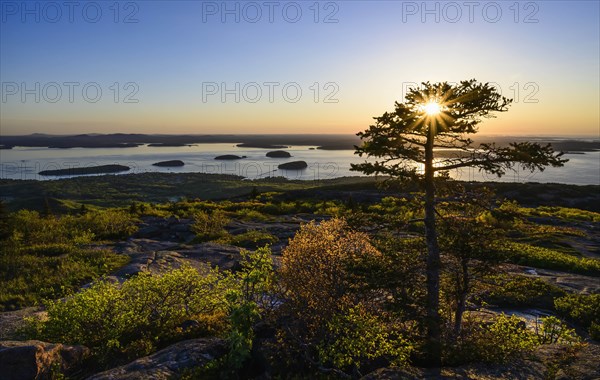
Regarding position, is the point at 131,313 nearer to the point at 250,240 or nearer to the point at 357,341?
the point at 357,341

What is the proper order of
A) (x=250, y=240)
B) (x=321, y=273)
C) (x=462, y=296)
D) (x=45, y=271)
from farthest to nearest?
(x=250, y=240) → (x=45, y=271) → (x=321, y=273) → (x=462, y=296)

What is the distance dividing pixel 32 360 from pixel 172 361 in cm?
258

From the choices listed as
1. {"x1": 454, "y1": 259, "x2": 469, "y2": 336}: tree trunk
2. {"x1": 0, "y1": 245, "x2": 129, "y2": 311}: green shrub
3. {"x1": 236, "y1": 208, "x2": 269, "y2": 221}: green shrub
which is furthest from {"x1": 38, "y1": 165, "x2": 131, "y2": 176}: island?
{"x1": 454, "y1": 259, "x2": 469, "y2": 336}: tree trunk

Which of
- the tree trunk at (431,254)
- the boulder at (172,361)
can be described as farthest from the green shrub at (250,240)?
the tree trunk at (431,254)

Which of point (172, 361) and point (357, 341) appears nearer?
point (357, 341)

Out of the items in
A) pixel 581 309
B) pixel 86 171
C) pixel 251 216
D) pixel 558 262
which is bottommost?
pixel 558 262

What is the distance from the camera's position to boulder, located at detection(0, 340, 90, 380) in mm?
7336

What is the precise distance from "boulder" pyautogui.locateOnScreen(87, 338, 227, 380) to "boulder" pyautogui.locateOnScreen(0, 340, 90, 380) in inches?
44.3

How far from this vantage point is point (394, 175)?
7.87 meters

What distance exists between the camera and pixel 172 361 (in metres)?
7.88

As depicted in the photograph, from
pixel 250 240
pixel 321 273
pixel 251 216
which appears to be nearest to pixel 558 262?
pixel 250 240

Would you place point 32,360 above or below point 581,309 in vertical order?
above

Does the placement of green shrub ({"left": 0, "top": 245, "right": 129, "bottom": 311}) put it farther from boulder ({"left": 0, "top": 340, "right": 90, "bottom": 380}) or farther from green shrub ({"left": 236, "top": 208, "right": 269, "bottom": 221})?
green shrub ({"left": 236, "top": 208, "right": 269, "bottom": 221})

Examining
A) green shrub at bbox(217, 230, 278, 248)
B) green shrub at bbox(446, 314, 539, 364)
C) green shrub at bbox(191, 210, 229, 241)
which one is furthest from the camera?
green shrub at bbox(191, 210, 229, 241)
